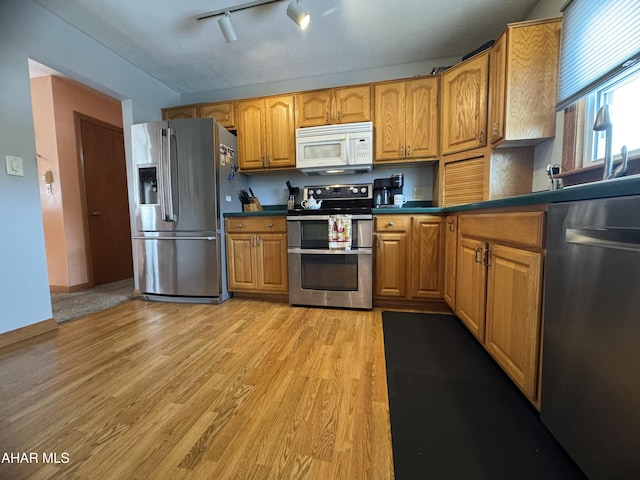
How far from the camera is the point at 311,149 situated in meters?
2.72

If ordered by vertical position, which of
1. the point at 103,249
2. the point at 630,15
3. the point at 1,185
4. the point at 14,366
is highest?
the point at 630,15

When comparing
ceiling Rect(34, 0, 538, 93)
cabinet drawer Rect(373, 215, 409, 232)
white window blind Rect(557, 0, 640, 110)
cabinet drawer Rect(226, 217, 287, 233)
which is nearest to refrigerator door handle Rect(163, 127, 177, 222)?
cabinet drawer Rect(226, 217, 287, 233)

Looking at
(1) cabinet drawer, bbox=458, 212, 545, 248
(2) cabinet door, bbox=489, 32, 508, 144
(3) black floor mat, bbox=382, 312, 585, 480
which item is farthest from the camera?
(2) cabinet door, bbox=489, 32, 508, 144

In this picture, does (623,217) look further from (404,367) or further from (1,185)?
(1,185)

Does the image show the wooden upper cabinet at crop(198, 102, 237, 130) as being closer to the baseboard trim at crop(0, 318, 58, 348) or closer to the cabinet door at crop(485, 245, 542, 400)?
the baseboard trim at crop(0, 318, 58, 348)

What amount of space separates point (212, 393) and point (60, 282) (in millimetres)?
3164

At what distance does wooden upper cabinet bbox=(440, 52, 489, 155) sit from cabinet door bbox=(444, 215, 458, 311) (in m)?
0.72

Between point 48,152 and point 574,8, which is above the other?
point 574,8

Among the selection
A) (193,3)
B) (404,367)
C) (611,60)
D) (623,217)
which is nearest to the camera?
(623,217)

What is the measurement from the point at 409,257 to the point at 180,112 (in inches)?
120

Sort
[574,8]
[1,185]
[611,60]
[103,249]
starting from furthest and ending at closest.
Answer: [103,249] < [1,185] < [574,8] < [611,60]

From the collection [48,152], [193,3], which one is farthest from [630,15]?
[48,152]

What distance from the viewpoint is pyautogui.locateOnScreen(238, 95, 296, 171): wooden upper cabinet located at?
2838 millimetres

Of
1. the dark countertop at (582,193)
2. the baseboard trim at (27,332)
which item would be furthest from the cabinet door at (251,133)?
the dark countertop at (582,193)
